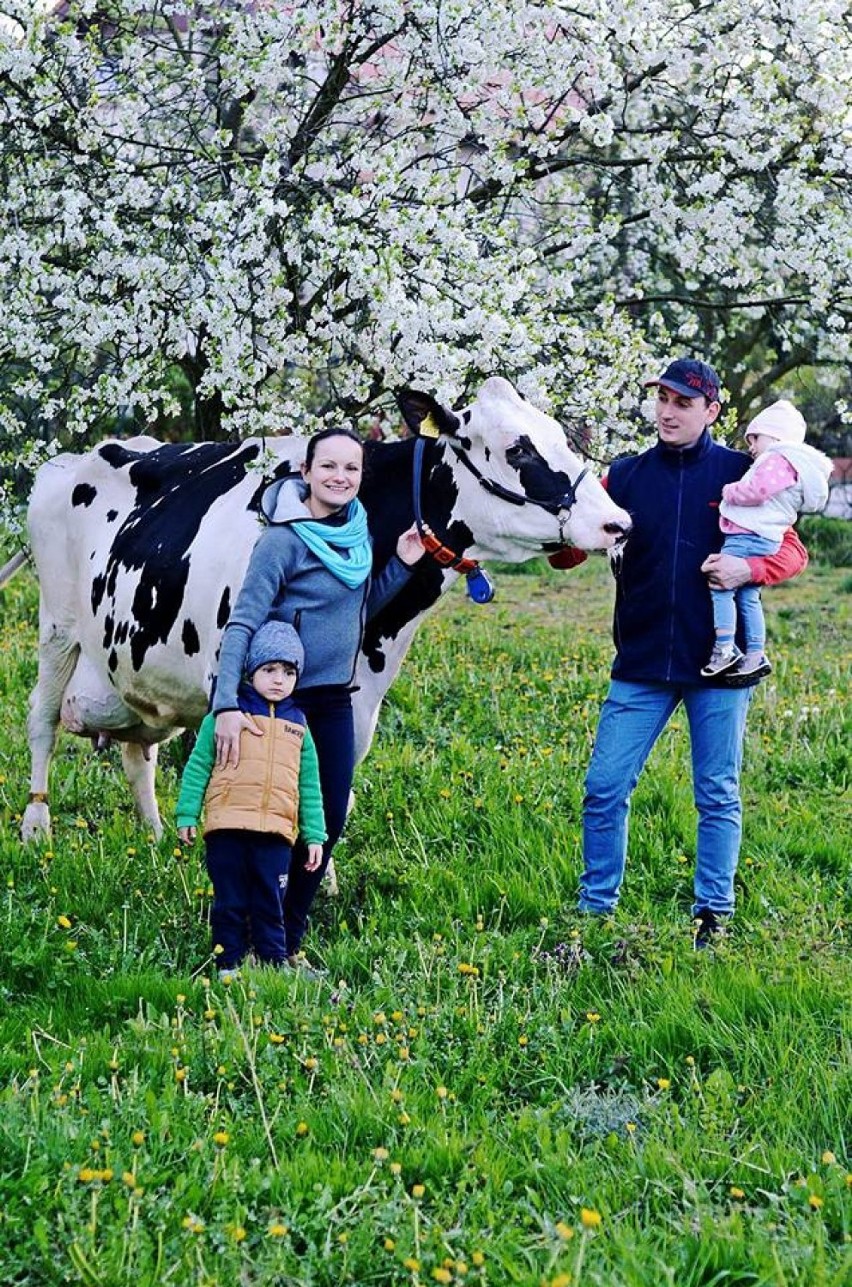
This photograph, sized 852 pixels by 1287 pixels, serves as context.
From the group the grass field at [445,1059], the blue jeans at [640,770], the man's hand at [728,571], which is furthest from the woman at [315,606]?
the man's hand at [728,571]

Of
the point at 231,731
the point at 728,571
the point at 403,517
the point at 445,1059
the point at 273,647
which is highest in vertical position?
the point at 403,517

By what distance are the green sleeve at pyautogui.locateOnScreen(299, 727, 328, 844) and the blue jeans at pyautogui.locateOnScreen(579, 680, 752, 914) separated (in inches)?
45.0

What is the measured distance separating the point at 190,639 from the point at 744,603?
2360 mm

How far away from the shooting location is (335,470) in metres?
5.01

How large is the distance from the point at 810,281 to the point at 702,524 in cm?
409

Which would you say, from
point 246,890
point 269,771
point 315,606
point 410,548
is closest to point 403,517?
point 410,548

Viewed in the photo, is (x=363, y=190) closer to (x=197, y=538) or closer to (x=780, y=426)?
(x=197, y=538)

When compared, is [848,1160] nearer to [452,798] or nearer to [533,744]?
[452,798]

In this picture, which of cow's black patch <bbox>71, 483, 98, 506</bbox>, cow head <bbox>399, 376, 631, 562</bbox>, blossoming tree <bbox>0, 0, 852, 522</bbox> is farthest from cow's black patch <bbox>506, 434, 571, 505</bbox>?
cow's black patch <bbox>71, 483, 98, 506</bbox>

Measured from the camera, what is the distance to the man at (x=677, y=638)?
17.8ft

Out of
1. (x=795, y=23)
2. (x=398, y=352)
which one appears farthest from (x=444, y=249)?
(x=795, y=23)

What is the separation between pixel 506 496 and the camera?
5570 millimetres

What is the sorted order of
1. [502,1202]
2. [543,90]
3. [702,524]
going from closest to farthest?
[502,1202]
[702,524]
[543,90]

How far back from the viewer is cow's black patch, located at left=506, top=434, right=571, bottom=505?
5.49m
